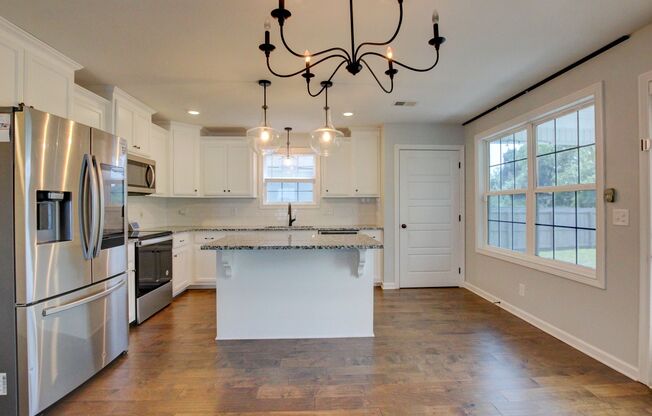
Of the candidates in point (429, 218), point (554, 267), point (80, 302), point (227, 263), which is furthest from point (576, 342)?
point (80, 302)

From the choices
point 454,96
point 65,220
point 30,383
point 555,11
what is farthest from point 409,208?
point 30,383

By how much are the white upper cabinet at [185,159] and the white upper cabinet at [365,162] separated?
2.35 meters

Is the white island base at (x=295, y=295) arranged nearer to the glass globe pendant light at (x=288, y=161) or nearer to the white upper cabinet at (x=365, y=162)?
the white upper cabinet at (x=365, y=162)

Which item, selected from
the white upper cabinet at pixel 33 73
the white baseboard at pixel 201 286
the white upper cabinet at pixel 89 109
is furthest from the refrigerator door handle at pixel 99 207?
the white baseboard at pixel 201 286

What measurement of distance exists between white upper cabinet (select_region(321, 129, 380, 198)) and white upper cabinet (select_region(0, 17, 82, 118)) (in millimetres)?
3094

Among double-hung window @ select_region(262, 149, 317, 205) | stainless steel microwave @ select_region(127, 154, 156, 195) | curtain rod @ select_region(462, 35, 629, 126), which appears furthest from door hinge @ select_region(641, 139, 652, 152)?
stainless steel microwave @ select_region(127, 154, 156, 195)

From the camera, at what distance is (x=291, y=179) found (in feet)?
16.9

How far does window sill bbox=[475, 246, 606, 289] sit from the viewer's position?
2.51 metres

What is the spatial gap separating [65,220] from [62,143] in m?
0.48

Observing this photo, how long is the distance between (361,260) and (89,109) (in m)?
2.90

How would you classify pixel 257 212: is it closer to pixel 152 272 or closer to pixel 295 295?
pixel 152 272

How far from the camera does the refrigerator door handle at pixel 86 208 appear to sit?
207 cm

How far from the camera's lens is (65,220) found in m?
1.99

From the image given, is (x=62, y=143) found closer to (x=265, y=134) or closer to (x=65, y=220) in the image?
(x=65, y=220)
